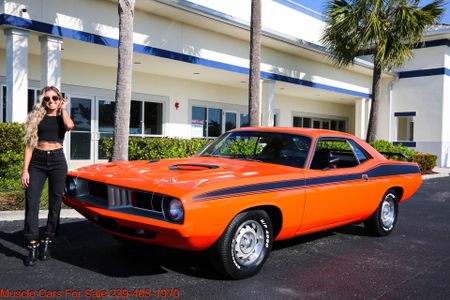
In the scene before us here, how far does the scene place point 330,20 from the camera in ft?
54.7

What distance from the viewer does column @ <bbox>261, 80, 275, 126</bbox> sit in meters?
16.1

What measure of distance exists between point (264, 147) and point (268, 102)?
10.9m

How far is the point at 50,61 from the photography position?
9.93m

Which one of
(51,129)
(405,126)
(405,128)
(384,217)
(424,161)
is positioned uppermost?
(405,126)

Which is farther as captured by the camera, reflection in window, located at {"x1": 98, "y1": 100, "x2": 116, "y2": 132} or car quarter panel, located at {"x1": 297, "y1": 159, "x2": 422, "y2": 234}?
reflection in window, located at {"x1": 98, "y1": 100, "x2": 116, "y2": 132}

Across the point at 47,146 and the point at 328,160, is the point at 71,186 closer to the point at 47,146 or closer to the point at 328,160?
the point at 47,146

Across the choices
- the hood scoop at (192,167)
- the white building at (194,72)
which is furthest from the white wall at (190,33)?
the hood scoop at (192,167)

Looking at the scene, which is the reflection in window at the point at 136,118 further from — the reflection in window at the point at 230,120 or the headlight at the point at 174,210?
the headlight at the point at 174,210

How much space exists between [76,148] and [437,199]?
9.97m

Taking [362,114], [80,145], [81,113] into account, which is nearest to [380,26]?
[362,114]

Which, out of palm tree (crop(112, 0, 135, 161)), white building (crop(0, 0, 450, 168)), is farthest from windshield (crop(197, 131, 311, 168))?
white building (crop(0, 0, 450, 168))

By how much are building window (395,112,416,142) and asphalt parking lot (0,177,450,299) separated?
58.7 feet

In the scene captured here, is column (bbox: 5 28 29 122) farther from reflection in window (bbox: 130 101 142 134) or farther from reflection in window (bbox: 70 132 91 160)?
reflection in window (bbox: 130 101 142 134)

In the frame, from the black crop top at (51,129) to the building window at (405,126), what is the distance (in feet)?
69.0
